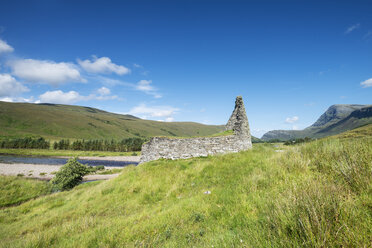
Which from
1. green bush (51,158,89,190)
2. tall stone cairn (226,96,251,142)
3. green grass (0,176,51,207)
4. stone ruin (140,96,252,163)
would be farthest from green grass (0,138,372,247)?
green bush (51,158,89,190)

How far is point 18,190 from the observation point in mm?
20391

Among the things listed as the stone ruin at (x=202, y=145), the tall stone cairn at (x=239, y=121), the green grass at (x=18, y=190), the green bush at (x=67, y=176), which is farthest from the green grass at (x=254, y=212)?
the green bush at (x=67, y=176)

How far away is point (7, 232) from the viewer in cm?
872

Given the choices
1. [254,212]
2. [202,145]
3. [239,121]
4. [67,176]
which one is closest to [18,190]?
[67,176]

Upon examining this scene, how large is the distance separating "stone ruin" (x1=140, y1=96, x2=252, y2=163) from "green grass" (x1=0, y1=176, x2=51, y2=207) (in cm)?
1510

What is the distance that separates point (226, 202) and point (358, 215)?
11.2ft

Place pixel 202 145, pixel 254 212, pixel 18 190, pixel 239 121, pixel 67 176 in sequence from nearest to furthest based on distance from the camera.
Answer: pixel 254 212 → pixel 202 145 → pixel 239 121 → pixel 18 190 → pixel 67 176

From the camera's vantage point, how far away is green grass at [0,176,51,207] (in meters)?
18.2

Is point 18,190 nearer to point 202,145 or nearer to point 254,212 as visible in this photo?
point 202,145

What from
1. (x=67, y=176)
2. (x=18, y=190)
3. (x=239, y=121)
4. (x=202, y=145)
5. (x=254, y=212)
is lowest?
(x=18, y=190)

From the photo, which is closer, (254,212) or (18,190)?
(254,212)

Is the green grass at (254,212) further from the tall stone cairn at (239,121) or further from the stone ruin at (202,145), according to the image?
the tall stone cairn at (239,121)

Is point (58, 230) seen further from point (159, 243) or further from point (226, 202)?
point (226, 202)

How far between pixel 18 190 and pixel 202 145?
24.6m
